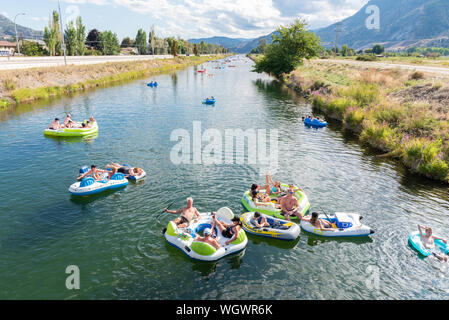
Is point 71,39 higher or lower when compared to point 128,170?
higher

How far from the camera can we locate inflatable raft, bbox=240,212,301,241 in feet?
40.7

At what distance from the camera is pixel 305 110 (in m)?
38.7

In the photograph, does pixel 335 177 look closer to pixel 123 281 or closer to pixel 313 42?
pixel 123 281

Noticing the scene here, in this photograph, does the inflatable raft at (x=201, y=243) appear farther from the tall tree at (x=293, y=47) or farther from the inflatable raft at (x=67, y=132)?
the tall tree at (x=293, y=47)

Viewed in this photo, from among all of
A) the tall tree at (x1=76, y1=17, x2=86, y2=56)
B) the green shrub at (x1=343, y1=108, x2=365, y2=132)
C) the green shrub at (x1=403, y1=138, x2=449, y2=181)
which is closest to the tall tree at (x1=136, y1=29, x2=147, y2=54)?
the tall tree at (x1=76, y1=17, x2=86, y2=56)

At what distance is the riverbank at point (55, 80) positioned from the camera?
36.5 meters

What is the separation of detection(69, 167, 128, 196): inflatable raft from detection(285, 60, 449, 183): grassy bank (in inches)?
741

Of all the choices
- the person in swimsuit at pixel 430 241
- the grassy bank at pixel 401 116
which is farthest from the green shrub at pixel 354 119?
the person in swimsuit at pixel 430 241

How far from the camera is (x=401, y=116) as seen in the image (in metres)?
24.6

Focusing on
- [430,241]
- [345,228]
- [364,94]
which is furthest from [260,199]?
[364,94]

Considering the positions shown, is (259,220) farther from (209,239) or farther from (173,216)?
(173,216)

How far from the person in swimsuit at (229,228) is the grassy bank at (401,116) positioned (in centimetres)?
1400

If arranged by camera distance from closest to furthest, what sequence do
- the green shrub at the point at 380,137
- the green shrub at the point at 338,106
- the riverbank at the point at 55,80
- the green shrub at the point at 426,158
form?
the green shrub at the point at 426,158
the green shrub at the point at 380,137
the green shrub at the point at 338,106
the riverbank at the point at 55,80

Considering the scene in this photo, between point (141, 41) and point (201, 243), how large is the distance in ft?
435
